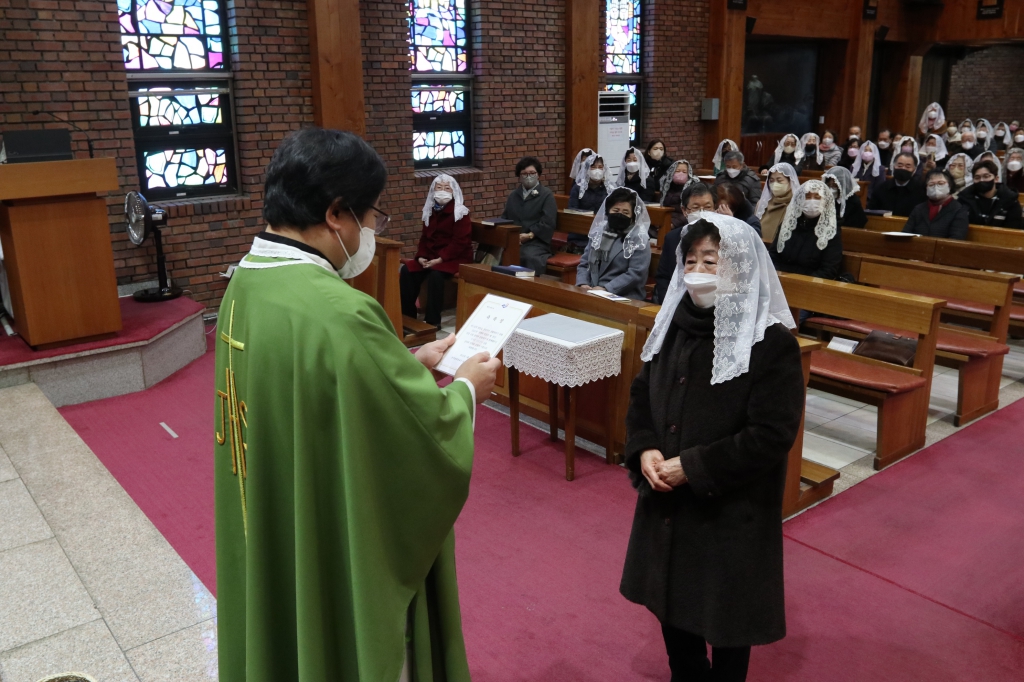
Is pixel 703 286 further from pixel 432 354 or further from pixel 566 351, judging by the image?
pixel 566 351

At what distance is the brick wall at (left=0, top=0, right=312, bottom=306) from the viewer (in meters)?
6.82

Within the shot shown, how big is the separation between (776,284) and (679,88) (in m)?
11.1

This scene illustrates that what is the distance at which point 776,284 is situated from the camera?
2307mm

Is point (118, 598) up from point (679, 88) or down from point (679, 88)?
down

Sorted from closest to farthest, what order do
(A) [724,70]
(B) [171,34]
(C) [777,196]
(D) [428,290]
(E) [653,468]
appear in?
(E) [653,468]
(C) [777,196]
(D) [428,290]
(B) [171,34]
(A) [724,70]

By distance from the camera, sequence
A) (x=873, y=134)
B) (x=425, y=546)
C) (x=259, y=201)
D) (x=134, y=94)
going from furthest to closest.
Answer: (x=873, y=134) → (x=259, y=201) → (x=134, y=94) → (x=425, y=546)

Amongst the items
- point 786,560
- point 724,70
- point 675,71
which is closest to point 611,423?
point 786,560

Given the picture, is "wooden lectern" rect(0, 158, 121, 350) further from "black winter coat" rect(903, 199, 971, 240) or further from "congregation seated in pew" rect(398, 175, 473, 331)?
"black winter coat" rect(903, 199, 971, 240)

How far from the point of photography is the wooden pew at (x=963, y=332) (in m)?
5.15

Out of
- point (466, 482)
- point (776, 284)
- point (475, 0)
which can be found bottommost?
point (466, 482)

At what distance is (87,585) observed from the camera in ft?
10.7

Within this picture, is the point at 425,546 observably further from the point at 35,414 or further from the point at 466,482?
the point at 35,414

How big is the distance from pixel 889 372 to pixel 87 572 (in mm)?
4085

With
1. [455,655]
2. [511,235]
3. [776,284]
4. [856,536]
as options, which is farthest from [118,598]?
[511,235]
